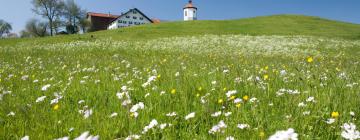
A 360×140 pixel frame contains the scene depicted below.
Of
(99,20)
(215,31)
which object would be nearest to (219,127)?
(215,31)

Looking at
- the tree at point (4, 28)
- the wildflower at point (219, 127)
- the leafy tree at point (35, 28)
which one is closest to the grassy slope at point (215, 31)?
the wildflower at point (219, 127)

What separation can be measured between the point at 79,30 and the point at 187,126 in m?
108

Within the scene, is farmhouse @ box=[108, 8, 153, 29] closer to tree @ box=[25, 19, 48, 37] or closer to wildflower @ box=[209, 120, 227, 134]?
tree @ box=[25, 19, 48, 37]

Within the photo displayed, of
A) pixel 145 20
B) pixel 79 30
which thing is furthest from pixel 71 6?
pixel 145 20

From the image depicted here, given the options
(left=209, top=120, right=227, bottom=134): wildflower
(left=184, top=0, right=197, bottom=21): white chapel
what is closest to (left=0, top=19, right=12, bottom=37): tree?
(left=184, top=0, right=197, bottom=21): white chapel

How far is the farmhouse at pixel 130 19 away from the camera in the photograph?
119062 millimetres

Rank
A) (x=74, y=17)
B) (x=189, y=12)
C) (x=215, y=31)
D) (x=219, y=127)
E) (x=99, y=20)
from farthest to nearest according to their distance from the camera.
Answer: (x=189, y=12) → (x=99, y=20) → (x=74, y=17) → (x=215, y=31) → (x=219, y=127)

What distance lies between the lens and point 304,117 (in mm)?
2920

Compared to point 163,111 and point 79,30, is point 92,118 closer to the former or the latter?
point 163,111

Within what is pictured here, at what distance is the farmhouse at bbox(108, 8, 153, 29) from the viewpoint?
11906 cm

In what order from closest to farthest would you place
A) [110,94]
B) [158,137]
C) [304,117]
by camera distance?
[158,137]
[304,117]
[110,94]

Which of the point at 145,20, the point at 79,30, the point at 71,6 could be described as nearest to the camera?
the point at 71,6

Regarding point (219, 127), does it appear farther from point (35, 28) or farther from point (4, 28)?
point (4, 28)

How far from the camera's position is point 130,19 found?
406 ft
